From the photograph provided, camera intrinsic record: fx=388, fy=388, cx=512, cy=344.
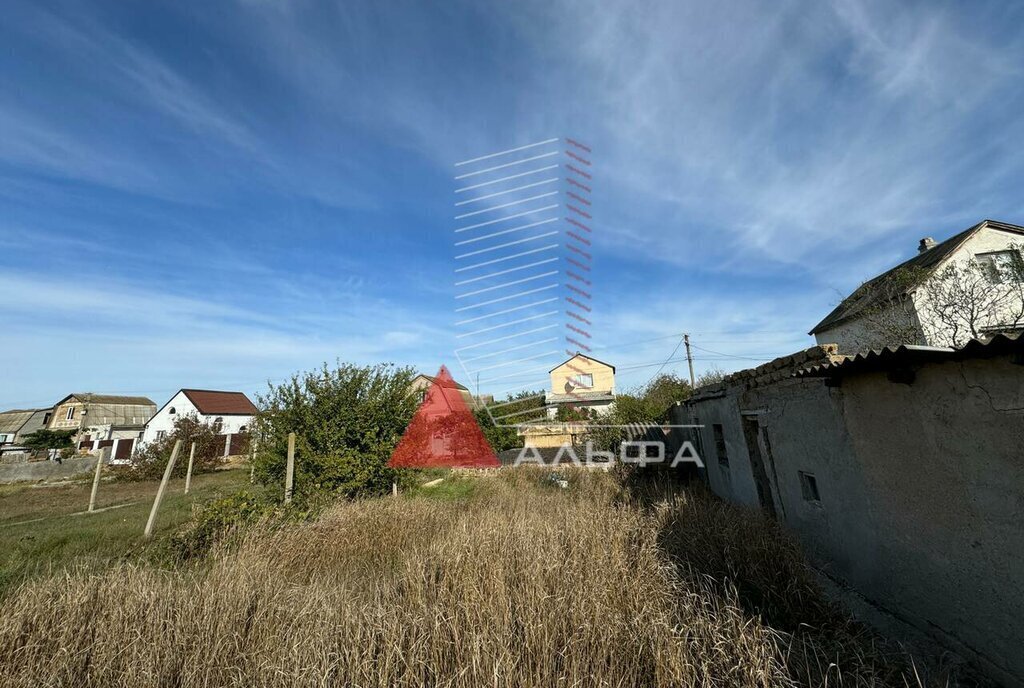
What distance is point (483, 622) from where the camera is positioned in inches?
106

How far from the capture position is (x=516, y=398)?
886 inches

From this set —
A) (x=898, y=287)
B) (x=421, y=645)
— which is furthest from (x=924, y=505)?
(x=898, y=287)

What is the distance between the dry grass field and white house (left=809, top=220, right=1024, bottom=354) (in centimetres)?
1040

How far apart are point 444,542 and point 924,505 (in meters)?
4.52

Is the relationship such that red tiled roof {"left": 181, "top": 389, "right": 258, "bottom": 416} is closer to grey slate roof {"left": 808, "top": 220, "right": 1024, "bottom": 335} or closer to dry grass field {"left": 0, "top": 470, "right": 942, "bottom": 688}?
dry grass field {"left": 0, "top": 470, "right": 942, "bottom": 688}

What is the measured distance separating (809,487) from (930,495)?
7.28ft

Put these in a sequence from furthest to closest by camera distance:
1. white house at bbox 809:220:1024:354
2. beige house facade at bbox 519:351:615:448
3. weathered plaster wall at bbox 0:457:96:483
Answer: weathered plaster wall at bbox 0:457:96:483 → beige house facade at bbox 519:351:615:448 → white house at bbox 809:220:1024:354

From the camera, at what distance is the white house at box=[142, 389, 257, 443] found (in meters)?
34.4

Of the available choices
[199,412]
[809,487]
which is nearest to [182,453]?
[199,412]

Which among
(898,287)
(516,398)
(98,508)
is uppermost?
(898,287)

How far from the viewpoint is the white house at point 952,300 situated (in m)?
11.4

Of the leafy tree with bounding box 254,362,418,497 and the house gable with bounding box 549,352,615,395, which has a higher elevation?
the house gable with bounding box 549,352,615,395

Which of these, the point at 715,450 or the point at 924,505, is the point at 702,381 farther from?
the point at 924,505

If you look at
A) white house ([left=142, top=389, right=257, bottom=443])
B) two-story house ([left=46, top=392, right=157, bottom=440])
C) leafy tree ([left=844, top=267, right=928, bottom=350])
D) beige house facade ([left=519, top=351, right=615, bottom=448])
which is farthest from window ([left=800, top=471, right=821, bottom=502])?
two-story house ([left=46, top=392, right=157, bottom=440])
